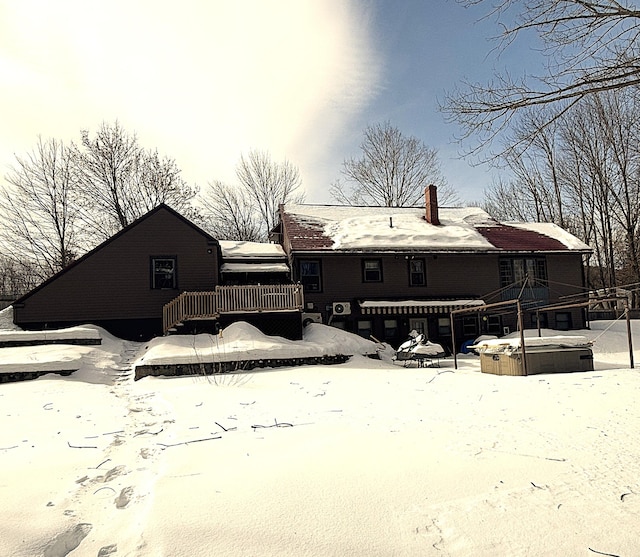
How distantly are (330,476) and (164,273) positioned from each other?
17.5m

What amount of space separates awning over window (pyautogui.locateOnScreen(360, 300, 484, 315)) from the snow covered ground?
486 inches

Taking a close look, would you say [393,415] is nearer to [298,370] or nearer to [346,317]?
[298,370]

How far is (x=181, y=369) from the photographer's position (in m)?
13.1

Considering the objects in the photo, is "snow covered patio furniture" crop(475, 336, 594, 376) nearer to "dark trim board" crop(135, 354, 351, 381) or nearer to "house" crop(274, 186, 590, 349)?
"dark trim board" crop(135, 354, 351, 381)

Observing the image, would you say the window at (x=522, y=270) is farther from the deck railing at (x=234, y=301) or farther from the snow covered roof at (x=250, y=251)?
the deck railing at (x=234, y=301)

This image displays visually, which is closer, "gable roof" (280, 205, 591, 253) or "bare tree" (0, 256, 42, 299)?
"gable roof" (280, 205, 591, 253)

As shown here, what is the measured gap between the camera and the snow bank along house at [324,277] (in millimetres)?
18406

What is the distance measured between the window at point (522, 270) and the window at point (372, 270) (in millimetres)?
6972

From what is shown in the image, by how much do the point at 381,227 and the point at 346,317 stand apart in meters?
5.70

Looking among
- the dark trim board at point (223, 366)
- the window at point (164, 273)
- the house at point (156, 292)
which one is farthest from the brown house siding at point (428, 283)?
the dark trim board at point (223, 366)

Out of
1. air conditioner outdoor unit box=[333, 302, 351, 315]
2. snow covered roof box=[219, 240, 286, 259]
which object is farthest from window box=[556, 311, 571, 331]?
snow covered roof box=[219, 240, 286, 259]

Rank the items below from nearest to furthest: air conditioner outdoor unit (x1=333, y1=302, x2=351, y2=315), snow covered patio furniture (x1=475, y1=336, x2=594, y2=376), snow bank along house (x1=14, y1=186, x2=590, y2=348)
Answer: snow covered patio furniture (x1=475, y1=336, x2=594, y2=376) → snow bank along house (x1=14, y1=186, x2=590, y2=348) → air conditioner outdoor unit (x1=333, y1=302, x2=351, y2=315)

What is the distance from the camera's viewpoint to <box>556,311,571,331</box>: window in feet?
78.9

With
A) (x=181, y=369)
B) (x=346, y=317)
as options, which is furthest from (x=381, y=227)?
(x=181, y=369)
